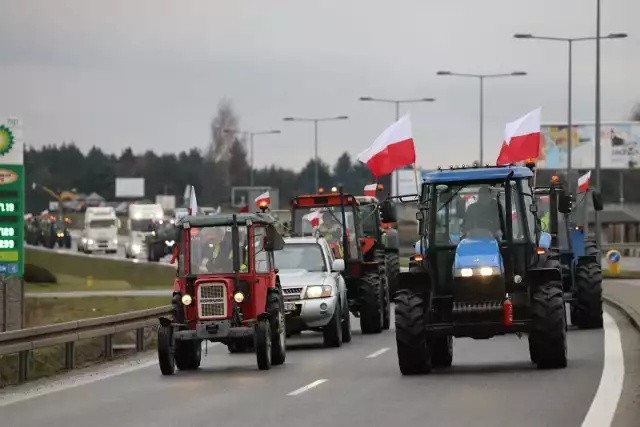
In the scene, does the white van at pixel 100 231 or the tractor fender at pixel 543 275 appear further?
the white van at pixel 100 231

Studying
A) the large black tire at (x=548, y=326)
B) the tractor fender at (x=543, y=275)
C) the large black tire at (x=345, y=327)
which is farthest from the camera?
the large black tire at (x=345, y=327)

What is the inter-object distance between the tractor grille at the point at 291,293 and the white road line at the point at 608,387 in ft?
16.3

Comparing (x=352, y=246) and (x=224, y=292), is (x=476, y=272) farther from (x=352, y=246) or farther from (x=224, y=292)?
(x=352, y=246)

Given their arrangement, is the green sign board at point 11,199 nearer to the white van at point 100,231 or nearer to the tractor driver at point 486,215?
the tractor driver at point 486,215

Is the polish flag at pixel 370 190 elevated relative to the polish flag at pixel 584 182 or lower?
lower

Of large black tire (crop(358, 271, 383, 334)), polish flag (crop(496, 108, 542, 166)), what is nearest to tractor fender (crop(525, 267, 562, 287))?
polish flag (crop(496, 108, 542, 166))

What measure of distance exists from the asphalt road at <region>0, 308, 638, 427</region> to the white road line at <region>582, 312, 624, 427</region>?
3.7 inches

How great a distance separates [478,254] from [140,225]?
7188cm

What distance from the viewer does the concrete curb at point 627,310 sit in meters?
32.3

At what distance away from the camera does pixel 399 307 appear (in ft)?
71.3

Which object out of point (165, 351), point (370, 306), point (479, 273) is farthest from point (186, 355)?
point (370, 306)

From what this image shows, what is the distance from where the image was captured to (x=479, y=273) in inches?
854

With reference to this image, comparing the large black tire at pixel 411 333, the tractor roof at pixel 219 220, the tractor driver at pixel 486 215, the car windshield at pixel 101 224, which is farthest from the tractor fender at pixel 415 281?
the car windshield at pixel 101 224

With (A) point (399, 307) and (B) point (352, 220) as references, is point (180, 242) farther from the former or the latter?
(B) point (352, 220)
